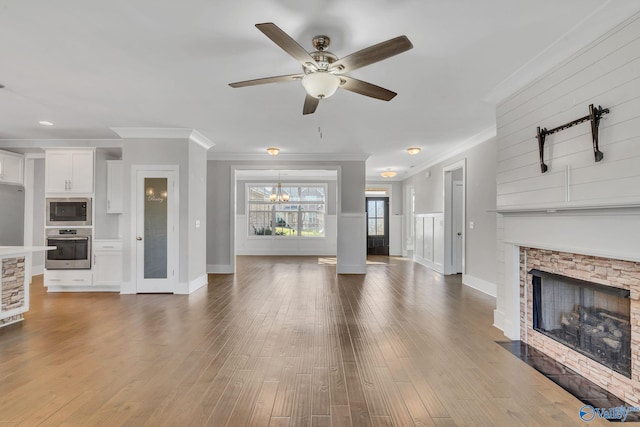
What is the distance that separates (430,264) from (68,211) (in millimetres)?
7578

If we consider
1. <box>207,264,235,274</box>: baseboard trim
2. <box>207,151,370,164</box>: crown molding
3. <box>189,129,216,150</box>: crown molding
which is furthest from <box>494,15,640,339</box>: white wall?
<box>207,264,235,274</box>: baseboard trim

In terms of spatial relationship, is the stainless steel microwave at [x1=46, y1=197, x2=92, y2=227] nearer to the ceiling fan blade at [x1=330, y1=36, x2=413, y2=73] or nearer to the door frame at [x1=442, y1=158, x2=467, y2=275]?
the ceiling fan blade at [x1=330, y1=36, x2=413, y2=73]

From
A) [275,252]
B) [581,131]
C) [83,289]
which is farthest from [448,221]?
[83,289]

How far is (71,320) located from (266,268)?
4.40 meters

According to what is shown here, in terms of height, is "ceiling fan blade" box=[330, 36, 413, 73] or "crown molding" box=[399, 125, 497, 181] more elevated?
"crown molding" box=[399, 125, 497, 181]

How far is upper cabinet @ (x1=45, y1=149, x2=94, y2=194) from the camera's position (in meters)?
5.28

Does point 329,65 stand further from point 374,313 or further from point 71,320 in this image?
point 71,320

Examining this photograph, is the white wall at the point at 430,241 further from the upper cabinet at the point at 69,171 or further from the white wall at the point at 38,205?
the white wall at the point at 38,205

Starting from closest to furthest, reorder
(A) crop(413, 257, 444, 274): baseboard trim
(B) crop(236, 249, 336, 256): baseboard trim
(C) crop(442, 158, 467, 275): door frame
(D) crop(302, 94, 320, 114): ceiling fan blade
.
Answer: (D) crop(302, 94, 320, 114): ceiling fan blade
(C) crop(442, 158, 467, 275): door frame
(A) crop(413, 257, 444, 274): baseboard trim
(B) crop(236, 249, 336, 256): baseboard trim

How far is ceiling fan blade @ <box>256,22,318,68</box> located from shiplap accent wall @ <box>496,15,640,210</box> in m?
2.08

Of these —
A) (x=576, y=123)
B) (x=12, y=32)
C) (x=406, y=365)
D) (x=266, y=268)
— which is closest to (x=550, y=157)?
(x=576, y=123)

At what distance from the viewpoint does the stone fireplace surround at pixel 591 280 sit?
2117mm

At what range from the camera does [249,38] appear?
2492 mm

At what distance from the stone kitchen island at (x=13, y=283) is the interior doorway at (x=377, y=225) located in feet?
28.6
